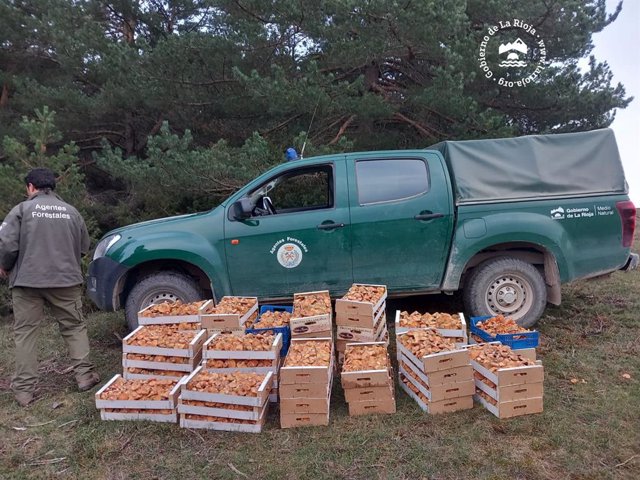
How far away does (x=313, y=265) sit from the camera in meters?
5.00

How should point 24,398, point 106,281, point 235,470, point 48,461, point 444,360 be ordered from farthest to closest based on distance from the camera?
point 106,281, point 24,398, point 444,360, point 48,461, point 235,470

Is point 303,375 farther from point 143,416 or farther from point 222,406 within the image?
point 143,416

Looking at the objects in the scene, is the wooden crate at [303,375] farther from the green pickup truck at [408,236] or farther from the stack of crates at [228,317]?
the green pickup truck at [408,236]

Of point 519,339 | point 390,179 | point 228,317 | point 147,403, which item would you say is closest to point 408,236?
point 390,179

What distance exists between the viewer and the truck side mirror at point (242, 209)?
4.87 metres

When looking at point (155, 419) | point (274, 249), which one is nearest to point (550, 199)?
point (274, 249)

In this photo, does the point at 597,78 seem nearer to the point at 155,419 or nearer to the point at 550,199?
the point at 550,199

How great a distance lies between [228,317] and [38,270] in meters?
1.68

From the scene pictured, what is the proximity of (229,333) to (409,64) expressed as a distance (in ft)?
23.2

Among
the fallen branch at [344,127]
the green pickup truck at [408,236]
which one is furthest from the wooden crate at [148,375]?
the fallen branch at [344,127]

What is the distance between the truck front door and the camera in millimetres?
4961

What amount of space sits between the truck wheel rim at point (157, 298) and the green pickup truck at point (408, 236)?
12 mm

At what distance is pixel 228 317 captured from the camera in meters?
4.25

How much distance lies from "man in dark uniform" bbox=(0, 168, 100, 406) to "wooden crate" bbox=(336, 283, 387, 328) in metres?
2.33
